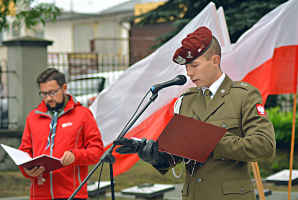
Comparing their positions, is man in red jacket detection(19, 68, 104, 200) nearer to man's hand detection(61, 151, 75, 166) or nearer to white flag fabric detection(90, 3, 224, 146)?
man's hand detection(61, 151, 75, 166)

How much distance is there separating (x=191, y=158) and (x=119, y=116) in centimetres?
239

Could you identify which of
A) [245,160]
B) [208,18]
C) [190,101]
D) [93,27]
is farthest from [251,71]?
[93,27]

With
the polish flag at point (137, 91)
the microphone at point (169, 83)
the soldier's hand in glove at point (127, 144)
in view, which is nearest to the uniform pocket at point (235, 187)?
the soldier's hand in glove at point (127, 144)

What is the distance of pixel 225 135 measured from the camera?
8.21 ft

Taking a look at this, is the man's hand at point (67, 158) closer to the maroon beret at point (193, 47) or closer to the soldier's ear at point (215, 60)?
the maroon beret at point (193, 47)

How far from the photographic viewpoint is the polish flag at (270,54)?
472cm

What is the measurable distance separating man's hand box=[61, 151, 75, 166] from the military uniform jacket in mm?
971

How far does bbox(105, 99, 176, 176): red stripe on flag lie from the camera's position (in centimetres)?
434

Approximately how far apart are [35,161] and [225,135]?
155cm

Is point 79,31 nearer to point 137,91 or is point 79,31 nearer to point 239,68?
point 137,91

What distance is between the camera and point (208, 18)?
16.3 ft

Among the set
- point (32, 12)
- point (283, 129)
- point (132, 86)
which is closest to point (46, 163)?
point (132, 86)

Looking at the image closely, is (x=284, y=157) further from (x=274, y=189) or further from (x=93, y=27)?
(x=93, y=27)

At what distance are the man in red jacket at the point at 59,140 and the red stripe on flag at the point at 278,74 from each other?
209 centimetres
